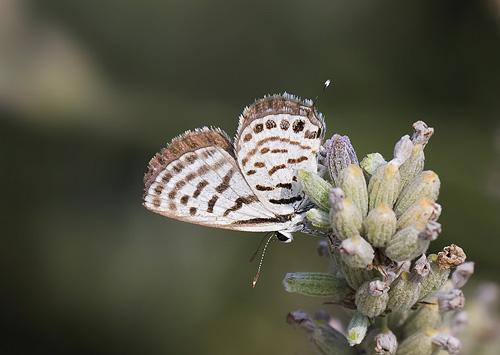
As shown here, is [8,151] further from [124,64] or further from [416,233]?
[416,233]

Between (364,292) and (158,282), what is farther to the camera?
(158,282)

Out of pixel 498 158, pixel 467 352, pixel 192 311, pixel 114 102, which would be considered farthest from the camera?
pixel 114 102

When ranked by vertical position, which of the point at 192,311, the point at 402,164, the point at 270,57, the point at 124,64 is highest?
the point at 270,57

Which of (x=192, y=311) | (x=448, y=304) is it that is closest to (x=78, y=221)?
(x=192, y=311)

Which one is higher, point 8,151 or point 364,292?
point 8,151

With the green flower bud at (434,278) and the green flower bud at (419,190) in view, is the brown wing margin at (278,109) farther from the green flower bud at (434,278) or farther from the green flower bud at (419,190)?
the green flower bud at (434,278)

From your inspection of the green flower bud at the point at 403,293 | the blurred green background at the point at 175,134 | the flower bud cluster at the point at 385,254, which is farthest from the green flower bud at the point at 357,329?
the blurred green background at the point at 175,134

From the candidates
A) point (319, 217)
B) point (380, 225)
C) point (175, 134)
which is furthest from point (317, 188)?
point (175, 134)
